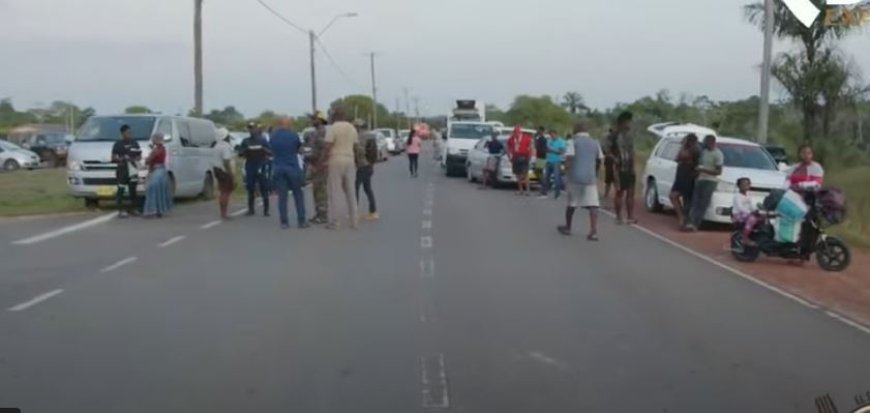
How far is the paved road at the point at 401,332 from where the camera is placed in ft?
23.7

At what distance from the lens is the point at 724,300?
37.3 ft

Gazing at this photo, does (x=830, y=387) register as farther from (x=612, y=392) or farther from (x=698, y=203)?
(x=698, y=203)

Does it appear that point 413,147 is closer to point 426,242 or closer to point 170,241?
point 426,242

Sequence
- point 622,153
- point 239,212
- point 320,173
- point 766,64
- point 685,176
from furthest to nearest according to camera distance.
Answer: point 766,64 → point 239,212 → point 622,153 → point 685,176 → point 320,173

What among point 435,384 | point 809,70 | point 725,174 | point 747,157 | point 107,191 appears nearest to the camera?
point 435,384

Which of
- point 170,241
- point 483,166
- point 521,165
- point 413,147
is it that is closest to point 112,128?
point 170,241

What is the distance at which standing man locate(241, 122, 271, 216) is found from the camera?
2017 cm

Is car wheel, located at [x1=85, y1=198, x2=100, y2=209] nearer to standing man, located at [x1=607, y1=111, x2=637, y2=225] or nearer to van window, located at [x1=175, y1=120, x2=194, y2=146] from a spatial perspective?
van window, located at [x1=175, y1=120, x2=194, y2=146]

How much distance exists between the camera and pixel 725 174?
64.8 feet

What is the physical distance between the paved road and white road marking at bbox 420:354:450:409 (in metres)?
0.02

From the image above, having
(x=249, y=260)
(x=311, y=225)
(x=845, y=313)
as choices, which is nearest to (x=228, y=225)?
(x=311, y=225)

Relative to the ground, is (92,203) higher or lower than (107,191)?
lower

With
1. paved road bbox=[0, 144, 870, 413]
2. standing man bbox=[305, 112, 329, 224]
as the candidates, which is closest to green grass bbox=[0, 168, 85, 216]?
standing man bbox=[305, 112, 329, 224]

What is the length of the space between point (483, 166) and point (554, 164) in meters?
4.82
